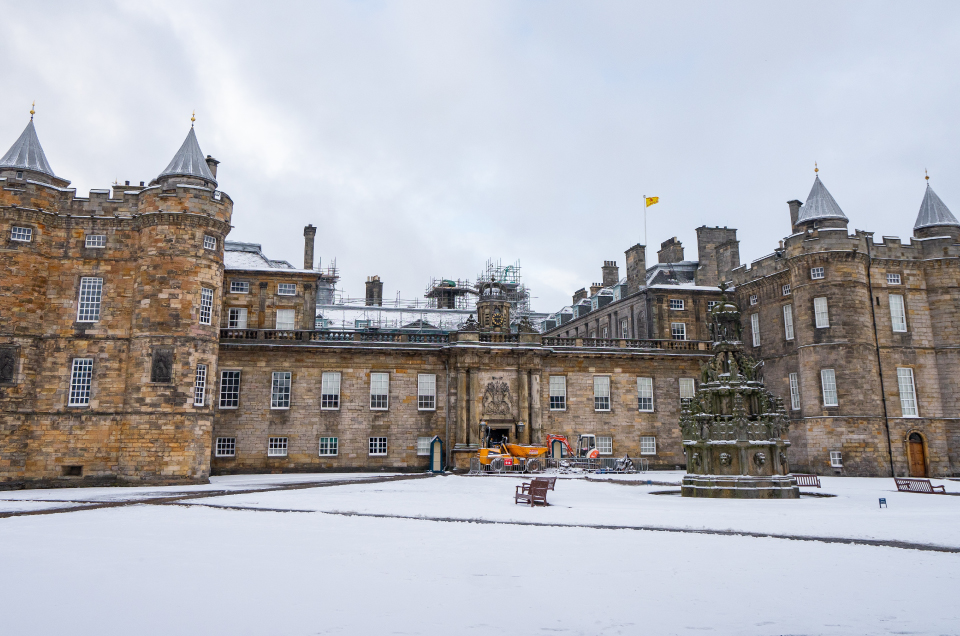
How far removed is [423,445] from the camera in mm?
36312

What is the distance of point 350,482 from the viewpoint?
27.0m

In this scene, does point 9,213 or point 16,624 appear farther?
point 9,213

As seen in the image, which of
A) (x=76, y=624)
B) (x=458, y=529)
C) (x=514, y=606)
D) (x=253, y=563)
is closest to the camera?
(x=76, y=624)

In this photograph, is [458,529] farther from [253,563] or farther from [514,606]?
[514,606]

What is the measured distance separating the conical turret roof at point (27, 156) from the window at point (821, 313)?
37.7 m

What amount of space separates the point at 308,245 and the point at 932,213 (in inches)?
1435

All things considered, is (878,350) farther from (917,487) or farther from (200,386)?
(200,386)

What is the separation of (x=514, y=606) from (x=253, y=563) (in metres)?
4.27

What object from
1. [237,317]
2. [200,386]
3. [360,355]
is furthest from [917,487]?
[237,317]

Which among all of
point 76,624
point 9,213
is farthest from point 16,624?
point 9,213

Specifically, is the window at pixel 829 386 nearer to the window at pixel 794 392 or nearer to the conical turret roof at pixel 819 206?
the window at pixel 794 392

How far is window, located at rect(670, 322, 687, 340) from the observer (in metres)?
42.5

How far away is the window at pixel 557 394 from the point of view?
3806 cm

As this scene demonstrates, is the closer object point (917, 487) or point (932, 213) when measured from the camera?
point (917, 487)
